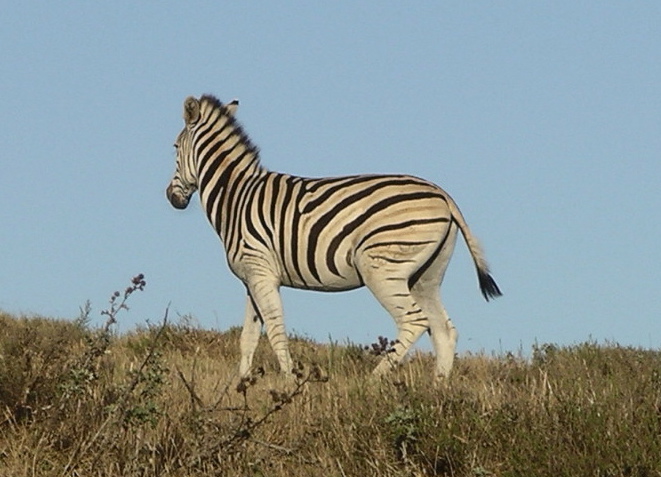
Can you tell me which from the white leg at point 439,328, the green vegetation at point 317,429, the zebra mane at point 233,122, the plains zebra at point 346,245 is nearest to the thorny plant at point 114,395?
the green vegetation at point 317,429

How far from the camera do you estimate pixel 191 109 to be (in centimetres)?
1182

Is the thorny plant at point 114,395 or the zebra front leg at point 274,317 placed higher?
the zebra front leg at point 274,317

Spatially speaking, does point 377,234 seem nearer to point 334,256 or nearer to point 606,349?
point 334,256

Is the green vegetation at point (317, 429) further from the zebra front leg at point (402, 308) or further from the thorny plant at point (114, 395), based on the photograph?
the zebra front leg at point (402, 308)

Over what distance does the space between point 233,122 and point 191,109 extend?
19.1 inches

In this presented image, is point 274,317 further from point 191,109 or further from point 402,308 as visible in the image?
point 191,109

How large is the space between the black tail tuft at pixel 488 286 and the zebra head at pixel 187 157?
3417 mm

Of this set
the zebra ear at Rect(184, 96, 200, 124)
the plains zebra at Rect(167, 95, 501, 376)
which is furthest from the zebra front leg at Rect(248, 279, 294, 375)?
the zebra ear at Rect(184, 96, 200, 124)

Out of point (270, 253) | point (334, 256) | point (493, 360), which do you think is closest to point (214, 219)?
point (270, 253)

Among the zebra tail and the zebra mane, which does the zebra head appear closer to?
the zebra mane

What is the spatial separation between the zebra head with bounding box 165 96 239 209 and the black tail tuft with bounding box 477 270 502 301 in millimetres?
3417

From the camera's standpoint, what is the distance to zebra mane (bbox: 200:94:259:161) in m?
11.7

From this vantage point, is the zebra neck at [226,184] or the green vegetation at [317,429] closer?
the green vegetation at [317,429]

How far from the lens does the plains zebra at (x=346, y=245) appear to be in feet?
32.0
